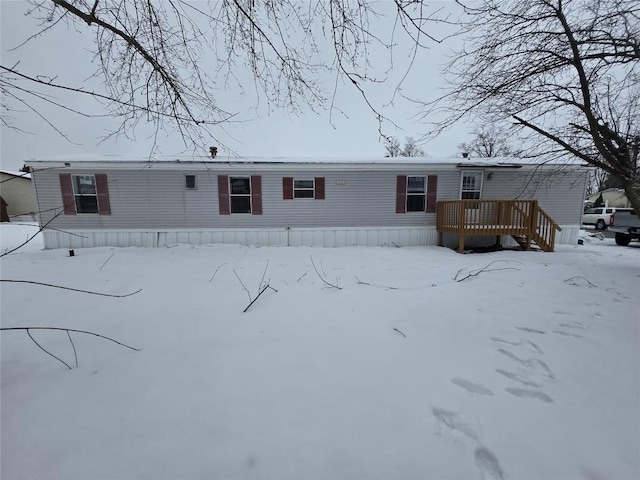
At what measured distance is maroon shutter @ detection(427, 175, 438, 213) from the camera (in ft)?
30.3

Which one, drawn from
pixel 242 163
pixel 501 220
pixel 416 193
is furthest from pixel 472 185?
pixel 242 163

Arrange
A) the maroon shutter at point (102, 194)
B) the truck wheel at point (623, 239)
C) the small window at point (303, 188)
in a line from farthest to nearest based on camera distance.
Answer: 1. the truck wheel at point (623, 239)
2. the small window at point (303, 188)
3. the maroon shutter at point (102, 194)

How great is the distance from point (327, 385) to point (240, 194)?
7.97m

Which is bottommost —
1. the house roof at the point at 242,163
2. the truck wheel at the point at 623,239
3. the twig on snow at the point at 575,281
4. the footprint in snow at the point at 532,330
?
the truck wheel at the point at 623,239

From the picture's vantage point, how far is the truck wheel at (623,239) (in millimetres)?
10719

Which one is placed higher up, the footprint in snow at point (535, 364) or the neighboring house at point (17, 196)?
the neighboring house at point (17, 196)

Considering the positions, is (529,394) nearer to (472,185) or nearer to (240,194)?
(240,194)

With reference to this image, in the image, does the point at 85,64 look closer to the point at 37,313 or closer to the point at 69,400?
the point at 37,313

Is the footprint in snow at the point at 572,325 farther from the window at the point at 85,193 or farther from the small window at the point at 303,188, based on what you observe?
the window at the point at 85,193

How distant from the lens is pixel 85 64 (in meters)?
2.93

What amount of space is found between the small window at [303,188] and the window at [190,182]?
3.30 meters

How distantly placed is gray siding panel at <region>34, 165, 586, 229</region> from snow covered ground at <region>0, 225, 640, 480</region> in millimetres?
5097

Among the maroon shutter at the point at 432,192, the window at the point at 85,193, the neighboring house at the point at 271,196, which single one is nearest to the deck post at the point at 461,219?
the neighboring house at the point at 271,196

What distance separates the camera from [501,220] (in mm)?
8555
